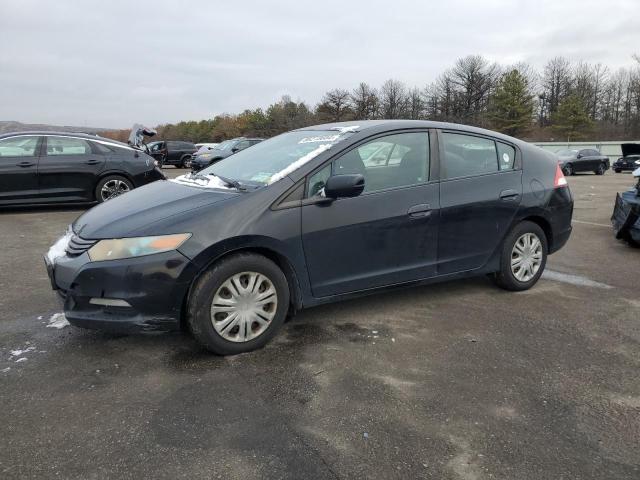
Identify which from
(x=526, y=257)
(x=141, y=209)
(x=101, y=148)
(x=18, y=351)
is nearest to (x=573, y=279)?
(x=526, y=257)

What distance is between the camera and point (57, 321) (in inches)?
158

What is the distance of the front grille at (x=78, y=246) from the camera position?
3.29m

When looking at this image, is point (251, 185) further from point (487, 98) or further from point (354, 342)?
A: point (487, 98)

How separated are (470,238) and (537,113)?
7195cm

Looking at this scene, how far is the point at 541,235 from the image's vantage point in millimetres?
4887

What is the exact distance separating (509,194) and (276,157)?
2.13 m

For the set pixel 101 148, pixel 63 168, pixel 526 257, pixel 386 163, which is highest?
pixel 101 148

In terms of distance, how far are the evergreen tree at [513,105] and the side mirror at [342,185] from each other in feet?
215

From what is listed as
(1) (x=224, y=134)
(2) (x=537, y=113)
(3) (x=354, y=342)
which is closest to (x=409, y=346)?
(3) (x=354, y=342)

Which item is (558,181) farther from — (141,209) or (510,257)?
(141,209)

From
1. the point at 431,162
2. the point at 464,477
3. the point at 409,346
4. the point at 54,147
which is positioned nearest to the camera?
the point at 464,477

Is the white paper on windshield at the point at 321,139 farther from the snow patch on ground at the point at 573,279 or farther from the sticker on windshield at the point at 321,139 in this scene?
the snow patch on ground at the point at 573,279

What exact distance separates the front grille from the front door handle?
335cm

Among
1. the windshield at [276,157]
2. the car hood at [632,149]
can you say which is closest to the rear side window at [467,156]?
the windshield at [276,157]
